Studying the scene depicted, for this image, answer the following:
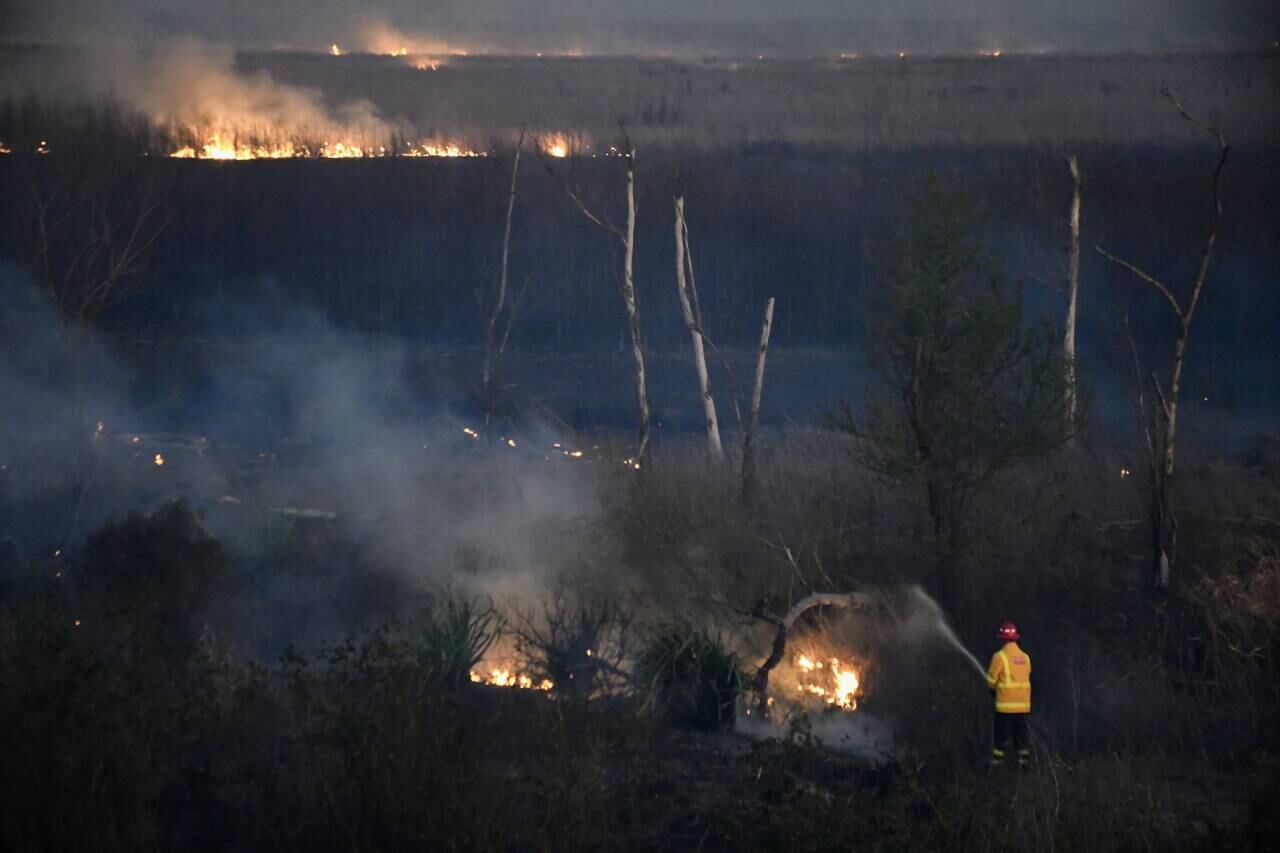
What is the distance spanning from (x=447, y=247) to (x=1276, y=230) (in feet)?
79.7

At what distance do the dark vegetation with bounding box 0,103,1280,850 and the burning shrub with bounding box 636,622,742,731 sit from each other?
0.03 metres

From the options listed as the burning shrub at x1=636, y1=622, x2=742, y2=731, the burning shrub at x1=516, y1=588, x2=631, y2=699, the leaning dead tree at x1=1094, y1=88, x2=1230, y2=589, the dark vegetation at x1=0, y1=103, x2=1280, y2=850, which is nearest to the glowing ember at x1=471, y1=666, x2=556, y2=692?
the burning shrub at x1=516, y1=588, x2=631, y2=699

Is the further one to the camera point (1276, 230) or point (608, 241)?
point (608, 241)

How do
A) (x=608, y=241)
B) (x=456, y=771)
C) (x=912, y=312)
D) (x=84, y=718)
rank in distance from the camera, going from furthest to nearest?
(x=608, y=241) < (x=912, y=312) < (x=456, y=771) < (x=84, y=718)

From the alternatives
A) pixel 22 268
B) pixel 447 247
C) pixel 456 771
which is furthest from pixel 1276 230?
pixel 456 771

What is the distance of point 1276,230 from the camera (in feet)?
110

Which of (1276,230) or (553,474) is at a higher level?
(1276,230)

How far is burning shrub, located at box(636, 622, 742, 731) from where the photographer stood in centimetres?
976

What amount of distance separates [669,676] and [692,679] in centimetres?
21

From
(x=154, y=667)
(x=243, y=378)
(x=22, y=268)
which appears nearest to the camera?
(x=154, y=667)

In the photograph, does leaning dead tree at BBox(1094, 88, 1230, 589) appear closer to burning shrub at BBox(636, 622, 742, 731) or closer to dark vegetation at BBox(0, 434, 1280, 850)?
dark vegetation at BBox(0, 434, 1280, 850)

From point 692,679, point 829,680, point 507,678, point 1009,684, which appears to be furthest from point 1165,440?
point 507,678

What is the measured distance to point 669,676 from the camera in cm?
1003

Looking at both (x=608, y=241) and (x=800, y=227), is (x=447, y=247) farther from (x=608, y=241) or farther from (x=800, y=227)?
(x=800, y=227)
